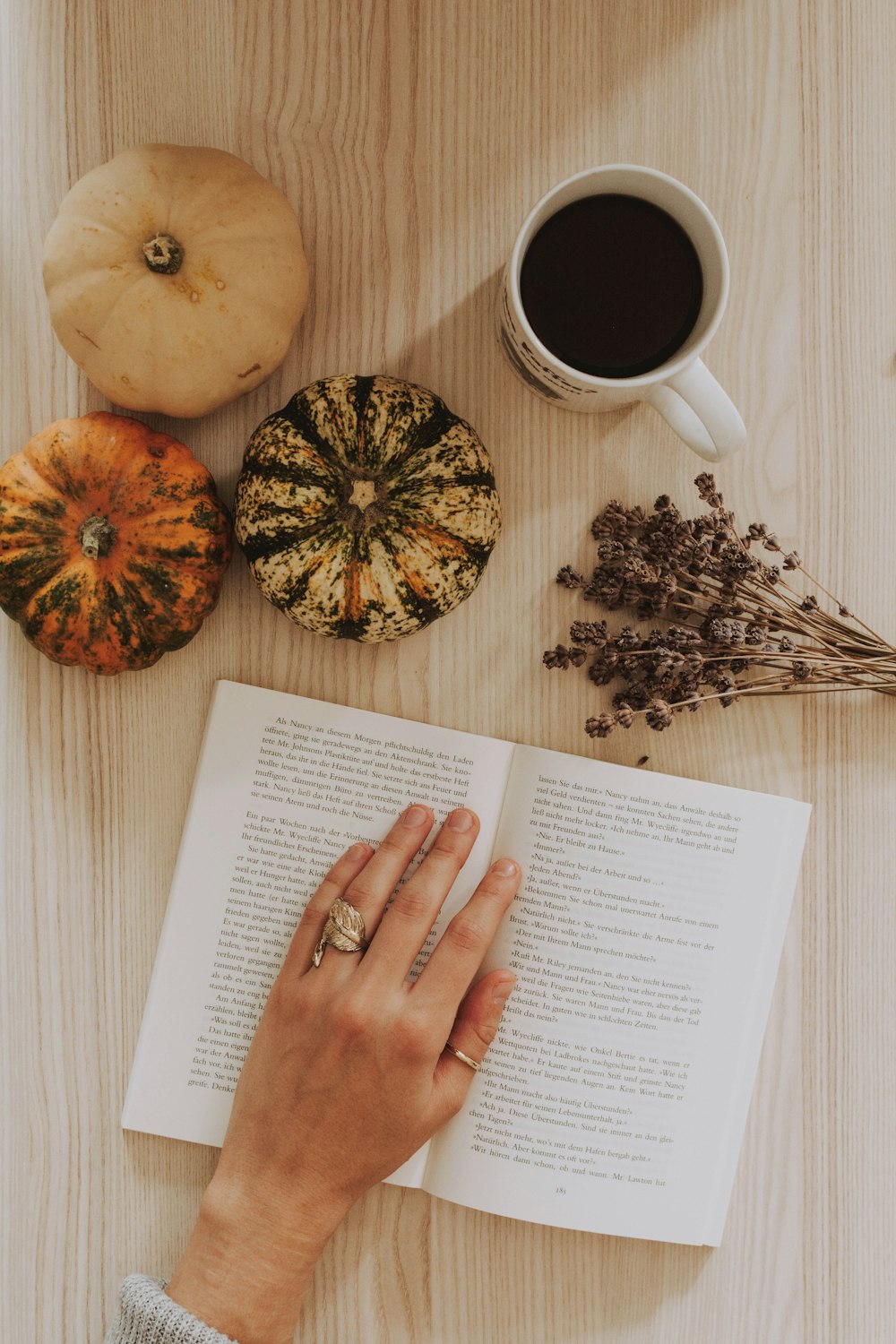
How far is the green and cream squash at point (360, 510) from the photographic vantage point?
30.9 inches

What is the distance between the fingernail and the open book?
18 mm

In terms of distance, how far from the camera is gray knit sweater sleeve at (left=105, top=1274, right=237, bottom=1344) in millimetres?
817

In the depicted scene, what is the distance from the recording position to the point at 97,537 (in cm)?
79

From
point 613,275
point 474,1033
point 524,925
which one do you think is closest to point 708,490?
point 613,275

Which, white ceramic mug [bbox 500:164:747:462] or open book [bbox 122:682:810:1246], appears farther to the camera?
open book [bbox 122:682:810:1246]

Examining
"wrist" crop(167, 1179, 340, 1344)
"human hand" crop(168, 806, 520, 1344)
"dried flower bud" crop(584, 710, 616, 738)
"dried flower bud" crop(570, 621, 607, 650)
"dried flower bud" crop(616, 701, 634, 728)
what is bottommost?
"wrist" crop(167, 1179, 340, 1344)

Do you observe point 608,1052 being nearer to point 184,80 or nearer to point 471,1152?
point 471,1152

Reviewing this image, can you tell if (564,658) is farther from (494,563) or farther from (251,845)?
(251,845)

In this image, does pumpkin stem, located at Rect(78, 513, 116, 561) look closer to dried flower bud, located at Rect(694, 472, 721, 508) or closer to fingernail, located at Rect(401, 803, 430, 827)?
fingernail, located at Rect(401, 803, 430, 827)

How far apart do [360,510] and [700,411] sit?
291 millimetres

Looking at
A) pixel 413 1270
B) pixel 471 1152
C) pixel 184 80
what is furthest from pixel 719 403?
pixel 413 1270

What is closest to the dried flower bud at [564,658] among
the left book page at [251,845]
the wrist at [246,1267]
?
the left book page at [251,845]

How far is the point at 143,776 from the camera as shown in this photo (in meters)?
0.92

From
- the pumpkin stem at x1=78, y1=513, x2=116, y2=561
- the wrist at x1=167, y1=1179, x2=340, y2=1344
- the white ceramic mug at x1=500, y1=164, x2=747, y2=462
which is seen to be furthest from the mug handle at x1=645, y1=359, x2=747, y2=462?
the wrist at x1=167, y1=1179, x2=340, y2=1344
